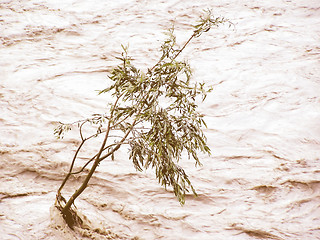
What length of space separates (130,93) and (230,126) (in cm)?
197

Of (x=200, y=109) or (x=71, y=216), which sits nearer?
(x=71, y=216)

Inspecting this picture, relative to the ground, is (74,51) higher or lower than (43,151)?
higher

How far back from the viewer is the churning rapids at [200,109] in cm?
269

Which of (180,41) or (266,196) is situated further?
(180,41)

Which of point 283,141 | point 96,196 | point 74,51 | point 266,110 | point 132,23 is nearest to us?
point 96,196

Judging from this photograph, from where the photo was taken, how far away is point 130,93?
6.57 feet

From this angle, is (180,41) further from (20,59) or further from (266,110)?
(20,59)

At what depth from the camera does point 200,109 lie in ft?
13.2

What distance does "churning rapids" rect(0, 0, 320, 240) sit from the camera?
8.82 feet

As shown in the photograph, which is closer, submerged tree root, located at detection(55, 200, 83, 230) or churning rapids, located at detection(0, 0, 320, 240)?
submerged tree root, located at detection(55, 200, 83, 230)

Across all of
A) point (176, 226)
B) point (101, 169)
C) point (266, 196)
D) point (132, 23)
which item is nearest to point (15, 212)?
point (101, 169)

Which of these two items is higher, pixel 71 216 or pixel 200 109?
pixel 200 109

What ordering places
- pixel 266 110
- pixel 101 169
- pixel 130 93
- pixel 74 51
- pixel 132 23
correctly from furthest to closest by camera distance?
pixel 132 23
pixel 74 51
pixel 266 110
pixel 101 169
pixel 130 93

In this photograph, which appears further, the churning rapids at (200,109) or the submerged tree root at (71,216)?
the churning rapids at (200,109)
